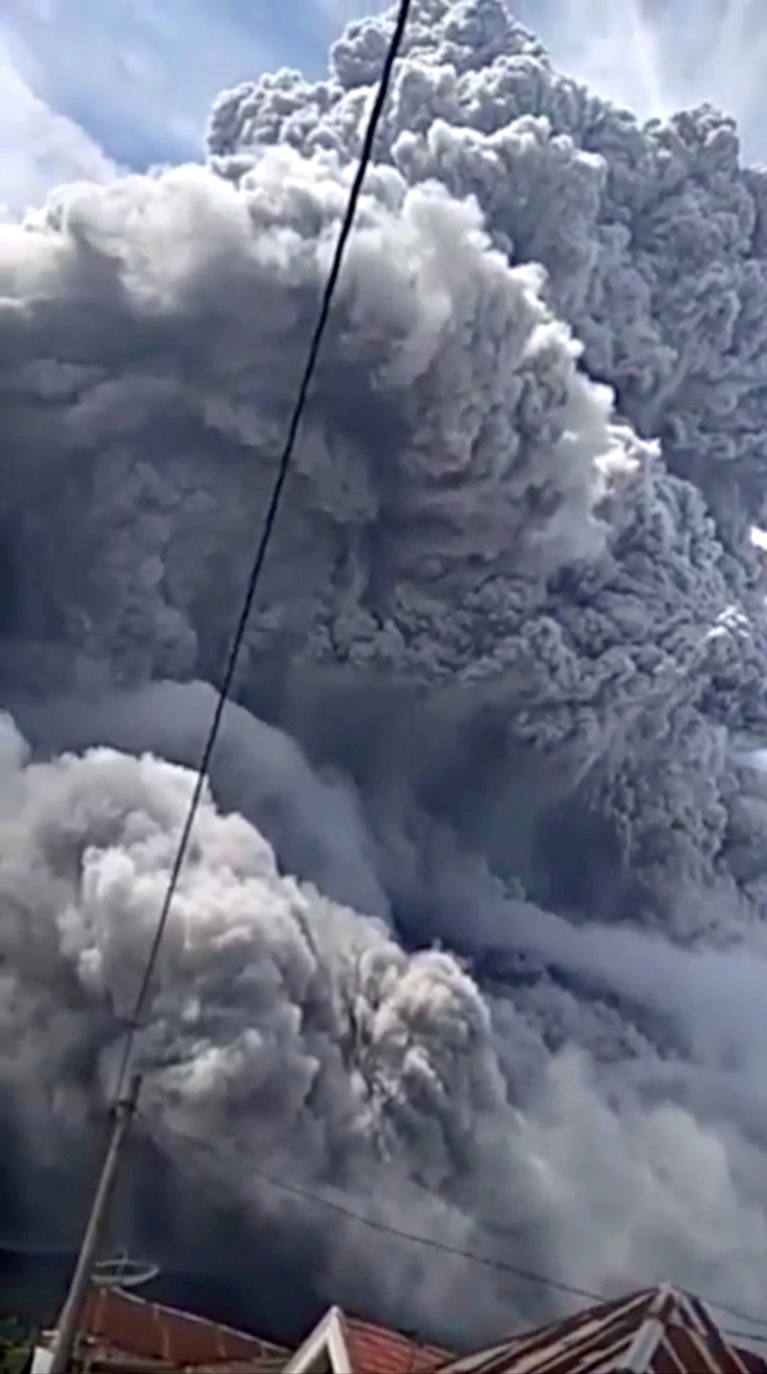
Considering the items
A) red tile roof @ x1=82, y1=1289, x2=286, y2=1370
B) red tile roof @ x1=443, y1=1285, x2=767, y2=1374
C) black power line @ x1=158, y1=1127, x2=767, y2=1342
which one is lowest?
red tile roof @ x1=443, y1=1285, x2=767, y2=1374

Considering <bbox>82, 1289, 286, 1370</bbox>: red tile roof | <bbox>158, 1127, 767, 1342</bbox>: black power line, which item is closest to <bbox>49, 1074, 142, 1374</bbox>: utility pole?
<bbox>82, 1289, 286, 1370</bbox>: red tile roof

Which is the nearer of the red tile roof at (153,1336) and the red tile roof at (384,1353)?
the red tile roof at (384,1353)

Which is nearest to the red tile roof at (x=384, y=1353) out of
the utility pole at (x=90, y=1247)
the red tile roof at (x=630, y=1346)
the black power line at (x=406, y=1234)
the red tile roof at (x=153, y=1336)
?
the red tile roof at (x=630, y=1346)

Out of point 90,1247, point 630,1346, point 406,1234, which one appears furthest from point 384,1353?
point 406,1234

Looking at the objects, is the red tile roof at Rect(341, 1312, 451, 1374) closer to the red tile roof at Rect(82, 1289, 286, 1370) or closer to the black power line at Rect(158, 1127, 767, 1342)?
the red tile roof at Rect(82, 1289, 286, 1370)

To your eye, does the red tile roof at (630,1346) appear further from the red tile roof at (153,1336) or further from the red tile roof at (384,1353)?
the red tile roof at (153,1336)

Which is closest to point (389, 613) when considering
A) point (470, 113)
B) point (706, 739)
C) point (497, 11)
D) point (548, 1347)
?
point (706, 739)
